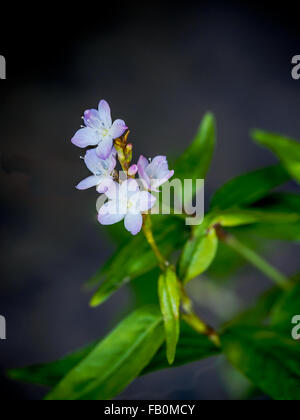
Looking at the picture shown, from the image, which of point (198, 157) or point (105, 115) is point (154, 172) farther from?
point (198, 157)

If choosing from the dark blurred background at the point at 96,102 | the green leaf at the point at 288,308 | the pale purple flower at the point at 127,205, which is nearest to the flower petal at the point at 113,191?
the pale purple flower at the point at 127,205

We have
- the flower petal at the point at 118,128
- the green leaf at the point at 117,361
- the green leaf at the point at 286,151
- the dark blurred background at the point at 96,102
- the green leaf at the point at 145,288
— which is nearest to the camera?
the flower petal at the point at 118,128

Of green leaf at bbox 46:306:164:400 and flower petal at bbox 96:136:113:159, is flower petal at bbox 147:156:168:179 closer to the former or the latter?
flower petal at bbox 96:136:113:159

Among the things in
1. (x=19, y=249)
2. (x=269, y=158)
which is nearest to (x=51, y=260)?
(x=19, y=249)

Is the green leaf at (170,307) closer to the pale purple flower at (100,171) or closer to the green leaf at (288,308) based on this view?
the pale purple flower at (100,171)

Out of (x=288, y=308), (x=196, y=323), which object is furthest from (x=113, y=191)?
(x=288, y=308)

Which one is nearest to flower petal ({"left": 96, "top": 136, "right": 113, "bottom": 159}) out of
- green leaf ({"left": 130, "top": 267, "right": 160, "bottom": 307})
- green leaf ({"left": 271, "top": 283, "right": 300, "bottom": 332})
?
green leaf ({"left": 271, "top": 283, "right": 300, "bottom": 332})
